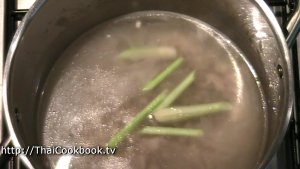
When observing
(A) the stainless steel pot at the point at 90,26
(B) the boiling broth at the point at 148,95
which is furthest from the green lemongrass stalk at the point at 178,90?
(A) the stainless steel pot at the point at 90,26

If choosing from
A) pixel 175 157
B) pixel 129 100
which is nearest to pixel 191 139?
pixel 175 157

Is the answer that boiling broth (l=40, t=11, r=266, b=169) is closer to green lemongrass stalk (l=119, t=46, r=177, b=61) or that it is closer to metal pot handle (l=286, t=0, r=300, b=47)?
green lemongrass stalk (l=119, t=46, r=177, b=61)

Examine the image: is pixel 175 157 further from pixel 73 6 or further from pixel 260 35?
pixel 73 6

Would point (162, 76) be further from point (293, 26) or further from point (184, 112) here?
point (293, 26)

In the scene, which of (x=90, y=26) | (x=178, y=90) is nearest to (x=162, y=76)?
(x=178, y=90)

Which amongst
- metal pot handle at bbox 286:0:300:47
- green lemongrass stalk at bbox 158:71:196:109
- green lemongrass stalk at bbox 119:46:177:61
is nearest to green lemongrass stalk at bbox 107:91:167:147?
green lemongrass stalk at bbox 158:71:196:109

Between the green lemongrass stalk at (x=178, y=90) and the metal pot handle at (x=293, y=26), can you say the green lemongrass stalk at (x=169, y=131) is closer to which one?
the green lemongrass stalk at (x=178, y=90)
